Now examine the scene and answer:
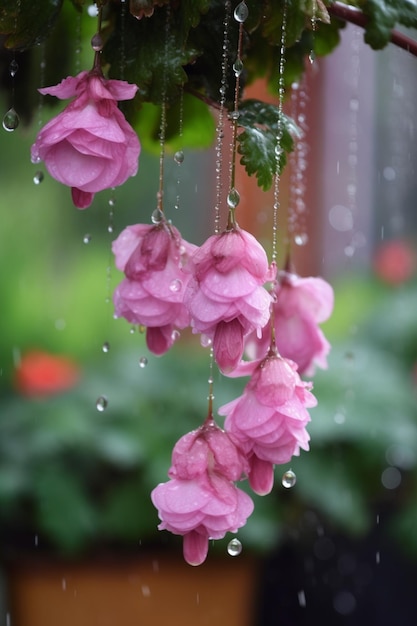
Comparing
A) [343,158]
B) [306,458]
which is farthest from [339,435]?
[343,158]

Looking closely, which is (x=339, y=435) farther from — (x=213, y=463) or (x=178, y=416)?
(x=213, y=463)

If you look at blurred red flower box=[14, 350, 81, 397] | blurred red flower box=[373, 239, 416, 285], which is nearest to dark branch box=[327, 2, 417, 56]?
blurred red flower box=[14, 350, 81, 397]

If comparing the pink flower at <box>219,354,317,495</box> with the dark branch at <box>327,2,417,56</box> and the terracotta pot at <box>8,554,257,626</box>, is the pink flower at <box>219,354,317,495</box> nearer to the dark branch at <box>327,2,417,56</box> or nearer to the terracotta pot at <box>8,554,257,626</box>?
the dark branch at <box>327,2,417,56</box>

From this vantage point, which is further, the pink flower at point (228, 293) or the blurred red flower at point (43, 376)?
the blurred red flower at point (43, 376)

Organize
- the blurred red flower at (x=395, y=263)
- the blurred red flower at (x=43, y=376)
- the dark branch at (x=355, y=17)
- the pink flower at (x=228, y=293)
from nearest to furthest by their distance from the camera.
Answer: the pink flower at (x=228, y=293), the dark branch at (x=355, y=17), the blurred red flower at (x=43, y=376), the blurred red flower at (x=395, y=263)

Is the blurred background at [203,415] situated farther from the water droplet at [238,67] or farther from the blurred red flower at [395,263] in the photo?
the water droplet at [238,67]

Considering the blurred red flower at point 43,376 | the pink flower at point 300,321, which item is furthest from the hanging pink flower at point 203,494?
the blurred red flower at point 43,376

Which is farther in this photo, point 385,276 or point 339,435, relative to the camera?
point 385,276
